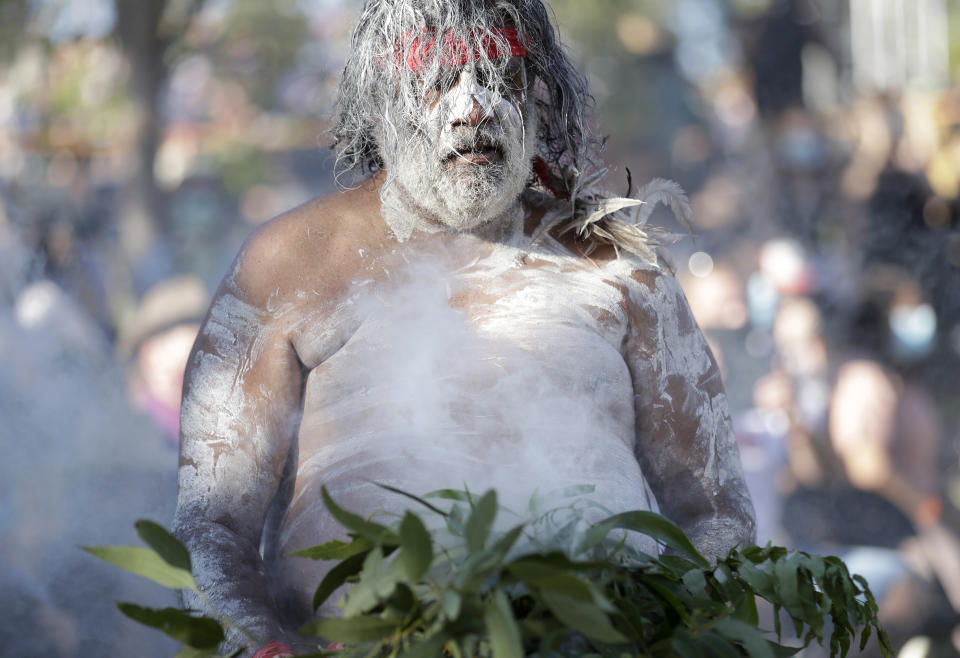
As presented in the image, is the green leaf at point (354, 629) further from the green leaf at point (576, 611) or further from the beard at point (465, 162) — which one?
the beard at point (465, 162)

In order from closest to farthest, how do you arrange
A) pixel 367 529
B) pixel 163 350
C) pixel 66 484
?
pixel 367 529
pixel 66 484
pixel 163 350

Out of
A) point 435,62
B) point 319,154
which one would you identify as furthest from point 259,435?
point 319,154

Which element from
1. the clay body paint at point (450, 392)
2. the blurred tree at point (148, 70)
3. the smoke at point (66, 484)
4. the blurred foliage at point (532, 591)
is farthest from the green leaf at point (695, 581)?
the blurred tree at point (148, 70)

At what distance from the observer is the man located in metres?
1.77

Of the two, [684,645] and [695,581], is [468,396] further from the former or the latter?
[684,645]

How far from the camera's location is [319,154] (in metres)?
7.05

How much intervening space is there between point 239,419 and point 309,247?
33 cm

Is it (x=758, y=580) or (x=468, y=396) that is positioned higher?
(x=468, y=396)

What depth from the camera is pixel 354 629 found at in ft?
3.67

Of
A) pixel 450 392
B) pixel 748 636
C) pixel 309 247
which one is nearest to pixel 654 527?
pixel 748 636

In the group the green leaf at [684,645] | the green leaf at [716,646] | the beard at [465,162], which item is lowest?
the green leaf at [716,646]

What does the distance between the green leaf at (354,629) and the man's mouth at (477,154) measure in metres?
0.94

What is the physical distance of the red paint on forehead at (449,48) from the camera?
1860 mm

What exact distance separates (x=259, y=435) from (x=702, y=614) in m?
0.84
